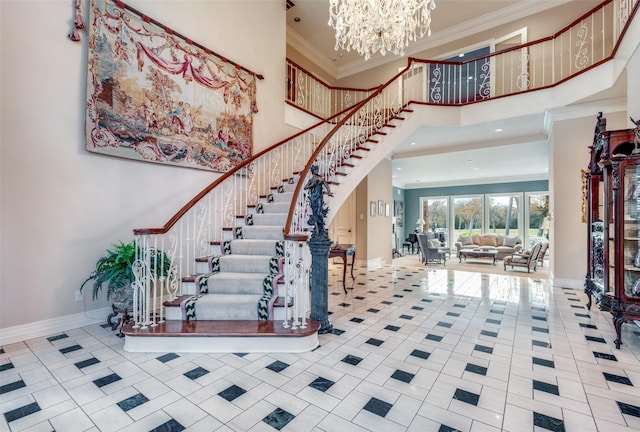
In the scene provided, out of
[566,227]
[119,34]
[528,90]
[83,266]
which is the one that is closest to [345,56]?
[528,90]

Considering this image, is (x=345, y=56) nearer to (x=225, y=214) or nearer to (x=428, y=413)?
(x=225, y=214)

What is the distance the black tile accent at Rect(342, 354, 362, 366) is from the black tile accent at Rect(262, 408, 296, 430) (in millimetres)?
832

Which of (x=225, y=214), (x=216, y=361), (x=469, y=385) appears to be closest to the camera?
(x=469, y=385)

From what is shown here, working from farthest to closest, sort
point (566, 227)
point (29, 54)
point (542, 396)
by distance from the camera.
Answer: point (566, 227)
point (29, 54)
point (542, 396)

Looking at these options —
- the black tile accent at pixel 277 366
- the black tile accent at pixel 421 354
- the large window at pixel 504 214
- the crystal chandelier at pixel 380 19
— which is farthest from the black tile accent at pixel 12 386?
the large window at pixel 504 214

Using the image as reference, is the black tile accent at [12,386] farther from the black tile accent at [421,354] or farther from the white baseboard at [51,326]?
the black tile accent at [421,354]

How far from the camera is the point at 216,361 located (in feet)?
8.55

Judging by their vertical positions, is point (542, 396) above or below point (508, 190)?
below

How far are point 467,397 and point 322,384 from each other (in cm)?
105

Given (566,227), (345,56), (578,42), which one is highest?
(345,56)

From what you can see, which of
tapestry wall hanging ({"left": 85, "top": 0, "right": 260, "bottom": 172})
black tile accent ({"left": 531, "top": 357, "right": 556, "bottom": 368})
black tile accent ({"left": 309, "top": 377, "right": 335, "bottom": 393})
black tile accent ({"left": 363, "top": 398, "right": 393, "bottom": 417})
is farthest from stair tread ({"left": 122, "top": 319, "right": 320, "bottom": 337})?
tapestry wall hanging ({"left": 85, "top": 0, "right": 260, "bottom": 172})

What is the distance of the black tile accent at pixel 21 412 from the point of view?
1859 millimetres

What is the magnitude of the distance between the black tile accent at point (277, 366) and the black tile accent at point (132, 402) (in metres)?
0.92

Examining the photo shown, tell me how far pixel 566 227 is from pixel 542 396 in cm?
485
